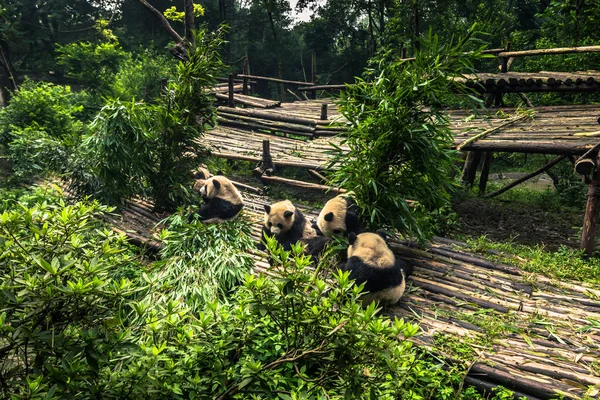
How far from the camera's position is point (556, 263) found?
5.03 meters

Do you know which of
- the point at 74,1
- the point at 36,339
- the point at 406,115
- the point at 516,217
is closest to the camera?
the point at 36,339

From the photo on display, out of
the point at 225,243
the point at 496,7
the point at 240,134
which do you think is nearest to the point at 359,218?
the point at 225,243

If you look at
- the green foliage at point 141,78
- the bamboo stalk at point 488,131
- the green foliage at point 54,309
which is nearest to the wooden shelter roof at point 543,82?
the bamboo stalk at point 488,131

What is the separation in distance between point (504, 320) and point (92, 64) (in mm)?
15007

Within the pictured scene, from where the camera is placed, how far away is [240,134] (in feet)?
34.0

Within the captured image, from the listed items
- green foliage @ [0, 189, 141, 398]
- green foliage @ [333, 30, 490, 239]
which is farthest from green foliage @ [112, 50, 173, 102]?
green foliage @ [0, 189, 141, 398]

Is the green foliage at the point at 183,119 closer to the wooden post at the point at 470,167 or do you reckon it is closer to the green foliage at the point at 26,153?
the green foliage at the point at 26,153

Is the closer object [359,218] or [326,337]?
[326,337]

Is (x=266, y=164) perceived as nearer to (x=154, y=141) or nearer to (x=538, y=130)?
(x=154, y=141)

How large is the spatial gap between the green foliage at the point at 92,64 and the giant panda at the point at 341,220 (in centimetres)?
1171

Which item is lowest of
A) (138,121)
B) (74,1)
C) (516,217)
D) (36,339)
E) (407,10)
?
(516,217)

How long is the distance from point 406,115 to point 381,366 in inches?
111

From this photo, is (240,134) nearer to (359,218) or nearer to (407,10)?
(359,218)

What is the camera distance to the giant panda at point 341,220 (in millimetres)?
4754
